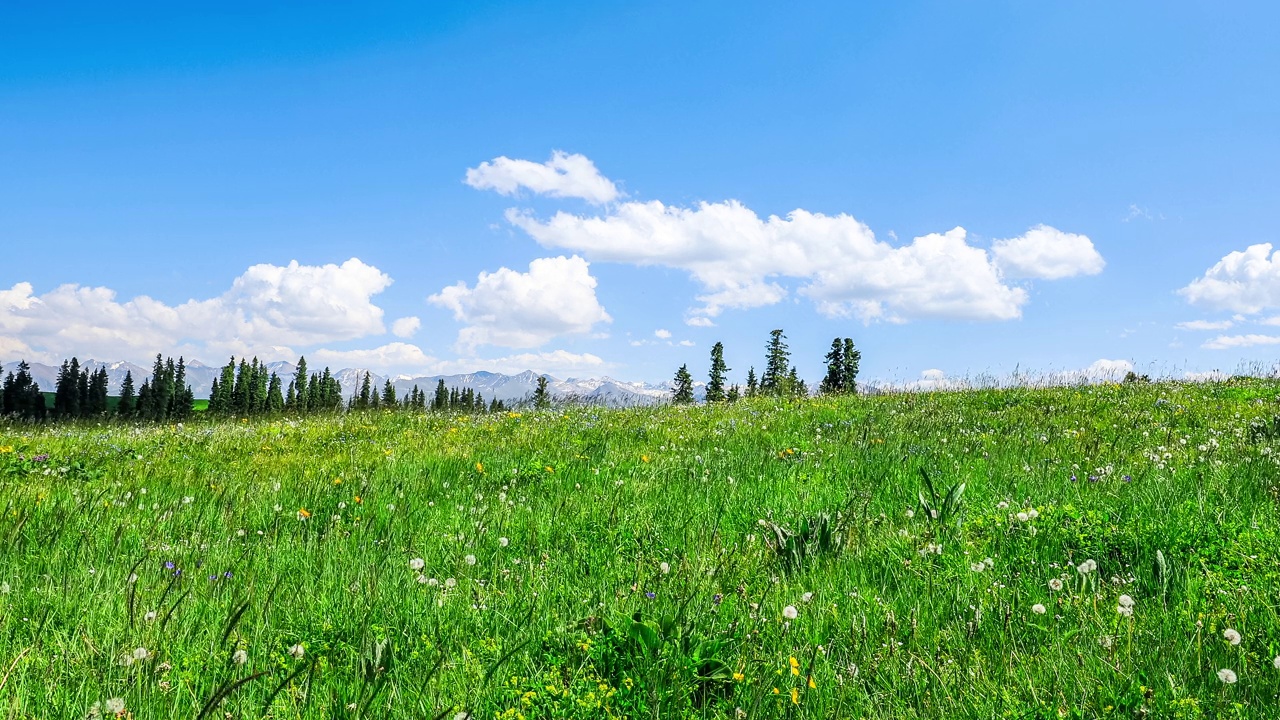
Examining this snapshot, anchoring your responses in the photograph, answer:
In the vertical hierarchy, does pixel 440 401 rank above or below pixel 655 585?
above

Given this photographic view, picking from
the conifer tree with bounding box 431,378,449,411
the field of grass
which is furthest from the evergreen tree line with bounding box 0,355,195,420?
the field of grass

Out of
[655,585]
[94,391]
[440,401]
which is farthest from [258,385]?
[655,585]

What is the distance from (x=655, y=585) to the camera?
3.67 metres

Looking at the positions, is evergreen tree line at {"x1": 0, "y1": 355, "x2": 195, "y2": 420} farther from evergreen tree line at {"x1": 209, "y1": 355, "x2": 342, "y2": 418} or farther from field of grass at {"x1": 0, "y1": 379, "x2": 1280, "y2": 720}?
field of grass at {"x1": 0, "y1": 379, "x2": 1280, "y2": 720}

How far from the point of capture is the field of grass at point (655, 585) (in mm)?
2543

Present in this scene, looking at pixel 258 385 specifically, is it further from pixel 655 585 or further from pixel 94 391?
pixel 655 585

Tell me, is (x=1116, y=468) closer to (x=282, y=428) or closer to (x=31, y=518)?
(x=31, y=518)

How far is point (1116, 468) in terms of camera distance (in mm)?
6234

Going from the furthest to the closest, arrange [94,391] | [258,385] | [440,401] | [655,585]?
[258,385]
[94,391]
[440,401]
[655,585]

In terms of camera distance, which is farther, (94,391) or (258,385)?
(258,385)

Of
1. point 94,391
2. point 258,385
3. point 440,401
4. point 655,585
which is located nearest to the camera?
point 655,585

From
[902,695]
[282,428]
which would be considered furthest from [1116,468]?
[282,428]

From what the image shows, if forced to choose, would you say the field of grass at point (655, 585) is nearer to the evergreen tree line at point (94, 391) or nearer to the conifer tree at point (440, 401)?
the conifer tree at point (440, 401)

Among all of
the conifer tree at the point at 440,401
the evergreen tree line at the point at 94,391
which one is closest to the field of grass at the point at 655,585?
the conifer tree at the point at 440,401
